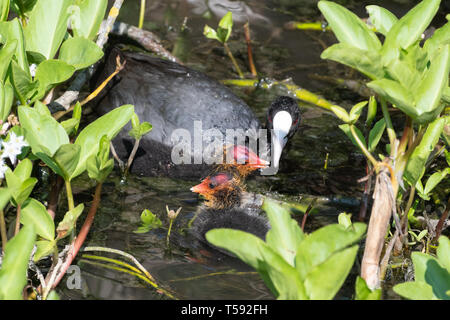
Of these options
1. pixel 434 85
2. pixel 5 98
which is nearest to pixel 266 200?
pixel 434 85

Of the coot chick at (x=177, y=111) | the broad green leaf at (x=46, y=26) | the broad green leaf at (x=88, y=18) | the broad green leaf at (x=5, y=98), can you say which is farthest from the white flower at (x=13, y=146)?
the coot chick at (x=177, y=111)

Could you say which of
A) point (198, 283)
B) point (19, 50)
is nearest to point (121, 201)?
point (198, 283)

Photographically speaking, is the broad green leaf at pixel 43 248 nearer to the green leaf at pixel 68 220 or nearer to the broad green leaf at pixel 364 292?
the green leaf at pixel 68 220

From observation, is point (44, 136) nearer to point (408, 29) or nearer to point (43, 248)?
point (43, 248)

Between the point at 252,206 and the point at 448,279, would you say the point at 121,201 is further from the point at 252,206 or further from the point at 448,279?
the point at 448,279
